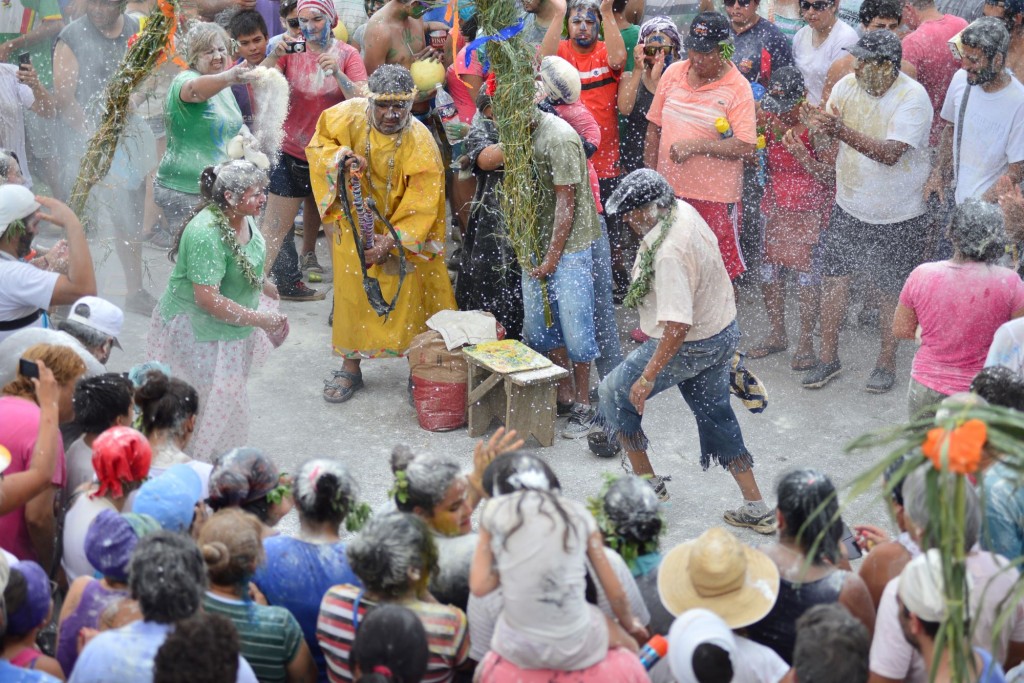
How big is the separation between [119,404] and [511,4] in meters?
3.53

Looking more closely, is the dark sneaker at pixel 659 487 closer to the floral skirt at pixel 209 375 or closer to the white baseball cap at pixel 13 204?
the floral skirt at pixel 209 375

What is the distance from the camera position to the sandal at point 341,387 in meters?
7.20

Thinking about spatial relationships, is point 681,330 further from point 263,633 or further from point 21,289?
point 21,289

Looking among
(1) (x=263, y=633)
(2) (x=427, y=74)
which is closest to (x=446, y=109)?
(2) (x=427, y=74)

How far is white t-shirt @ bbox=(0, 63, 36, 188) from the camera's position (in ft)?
26.6

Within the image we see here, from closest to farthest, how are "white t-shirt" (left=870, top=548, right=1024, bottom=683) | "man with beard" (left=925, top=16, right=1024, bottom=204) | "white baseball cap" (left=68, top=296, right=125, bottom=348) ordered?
"white t-shirt" (left=870, top=548, right=1024, bottom=683)
"white baseball cap" (left=68, top=296, right=125, bottom=348)
"man with beard" (left=925, top=16, right=1024, bottom=204)

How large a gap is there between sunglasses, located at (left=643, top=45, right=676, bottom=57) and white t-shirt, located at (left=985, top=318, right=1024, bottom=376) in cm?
353

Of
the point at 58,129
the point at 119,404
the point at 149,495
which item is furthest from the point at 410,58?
the point at 149,495

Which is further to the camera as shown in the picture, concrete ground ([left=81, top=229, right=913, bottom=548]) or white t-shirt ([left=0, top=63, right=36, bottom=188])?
white t-shirt ([left=0, top=63, right=36, bottom=188])

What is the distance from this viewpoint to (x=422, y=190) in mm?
7004

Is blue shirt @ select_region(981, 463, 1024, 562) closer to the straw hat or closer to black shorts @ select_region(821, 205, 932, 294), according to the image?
the straw hat

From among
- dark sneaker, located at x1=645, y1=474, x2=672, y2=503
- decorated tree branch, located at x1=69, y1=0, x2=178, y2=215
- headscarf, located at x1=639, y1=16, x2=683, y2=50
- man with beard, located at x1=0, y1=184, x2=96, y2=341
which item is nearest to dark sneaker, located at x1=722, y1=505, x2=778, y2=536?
dark sneaker, located at x1=645, y1=474, x2=672, y2=503

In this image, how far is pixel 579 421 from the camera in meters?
6.95

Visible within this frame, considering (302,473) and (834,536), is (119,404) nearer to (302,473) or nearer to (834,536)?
(302,473)
